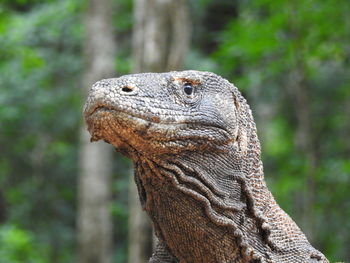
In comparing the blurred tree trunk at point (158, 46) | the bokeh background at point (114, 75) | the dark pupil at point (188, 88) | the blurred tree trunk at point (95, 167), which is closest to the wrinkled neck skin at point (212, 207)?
the dark pupil at point (188, 88)

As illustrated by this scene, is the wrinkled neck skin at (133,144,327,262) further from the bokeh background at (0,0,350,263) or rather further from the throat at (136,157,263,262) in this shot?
the bokeh background at (0,0,350,263)

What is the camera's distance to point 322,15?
43.0ft

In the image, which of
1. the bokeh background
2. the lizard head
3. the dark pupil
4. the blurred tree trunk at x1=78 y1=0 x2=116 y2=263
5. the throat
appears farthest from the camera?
the blurred tree trunk at x1=78 y1=0 x2=116 y2=263

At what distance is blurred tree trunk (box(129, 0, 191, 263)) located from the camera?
362 inches

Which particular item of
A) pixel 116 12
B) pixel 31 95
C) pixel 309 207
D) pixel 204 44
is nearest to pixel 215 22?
pixel 204 44

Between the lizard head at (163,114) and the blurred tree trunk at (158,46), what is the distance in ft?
17.8

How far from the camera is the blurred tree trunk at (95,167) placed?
14.0 m

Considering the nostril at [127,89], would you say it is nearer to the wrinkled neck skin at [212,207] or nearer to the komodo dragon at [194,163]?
the komodo dragon at [194,163]

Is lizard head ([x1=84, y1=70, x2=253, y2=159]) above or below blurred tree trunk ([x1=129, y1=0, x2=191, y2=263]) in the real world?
below

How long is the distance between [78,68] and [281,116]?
6.39 m

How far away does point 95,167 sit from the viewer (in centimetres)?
1430

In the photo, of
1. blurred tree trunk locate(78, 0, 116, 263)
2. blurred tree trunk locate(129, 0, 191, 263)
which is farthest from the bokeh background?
blurred tree trunk locate(129, 0, 191, 263)

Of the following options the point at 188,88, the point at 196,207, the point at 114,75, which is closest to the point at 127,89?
the point at 188,88

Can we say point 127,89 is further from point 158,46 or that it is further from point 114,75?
point 114,75
